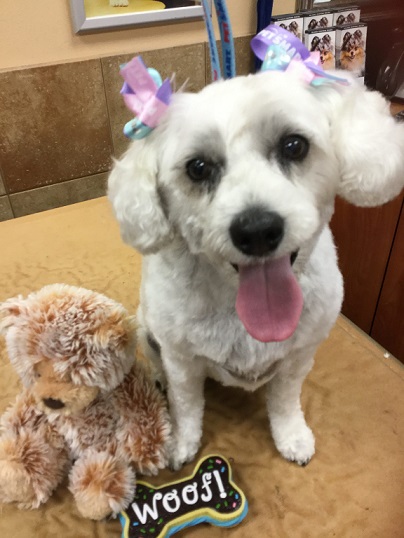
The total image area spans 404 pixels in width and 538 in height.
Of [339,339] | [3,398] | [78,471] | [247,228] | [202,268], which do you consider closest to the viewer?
[247,228]

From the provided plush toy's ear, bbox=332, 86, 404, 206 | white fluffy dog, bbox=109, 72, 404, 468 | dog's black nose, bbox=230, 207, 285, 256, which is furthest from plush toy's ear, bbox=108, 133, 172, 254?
plush toy's ear, bbox=332, 86, 404, 206

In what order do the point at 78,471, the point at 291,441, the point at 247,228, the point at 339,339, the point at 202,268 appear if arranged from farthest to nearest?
the point at 339,339 → the point at 291,441 → the point at 78,471 → the point at 202,268 → the point at 247,228

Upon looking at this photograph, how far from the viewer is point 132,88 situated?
1.93 ft

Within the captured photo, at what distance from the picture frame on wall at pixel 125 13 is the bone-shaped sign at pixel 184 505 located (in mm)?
1292

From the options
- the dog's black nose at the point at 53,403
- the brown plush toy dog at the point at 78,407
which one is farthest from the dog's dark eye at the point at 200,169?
the dog's black nose at the point at 53,403

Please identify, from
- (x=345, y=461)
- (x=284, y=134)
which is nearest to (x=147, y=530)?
(x=345, y=461)

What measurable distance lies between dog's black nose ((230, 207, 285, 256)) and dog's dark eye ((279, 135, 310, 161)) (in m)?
0.10

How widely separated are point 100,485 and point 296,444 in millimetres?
378

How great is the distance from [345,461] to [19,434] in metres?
0.62

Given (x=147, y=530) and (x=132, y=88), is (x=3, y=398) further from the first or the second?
(x=132, y=88)

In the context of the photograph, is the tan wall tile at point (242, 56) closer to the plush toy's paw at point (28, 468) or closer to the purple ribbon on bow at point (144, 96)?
the purple ribbon on bow at point (144, 96)

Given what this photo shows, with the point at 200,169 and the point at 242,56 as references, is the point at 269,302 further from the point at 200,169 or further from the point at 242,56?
the point at 242,56

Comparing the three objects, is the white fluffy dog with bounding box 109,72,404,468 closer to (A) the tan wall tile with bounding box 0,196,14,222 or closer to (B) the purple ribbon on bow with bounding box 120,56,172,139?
(B) the purple ribbon on bow with bounding box 120,56,172,139

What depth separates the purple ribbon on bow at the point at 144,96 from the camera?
0.58 m
